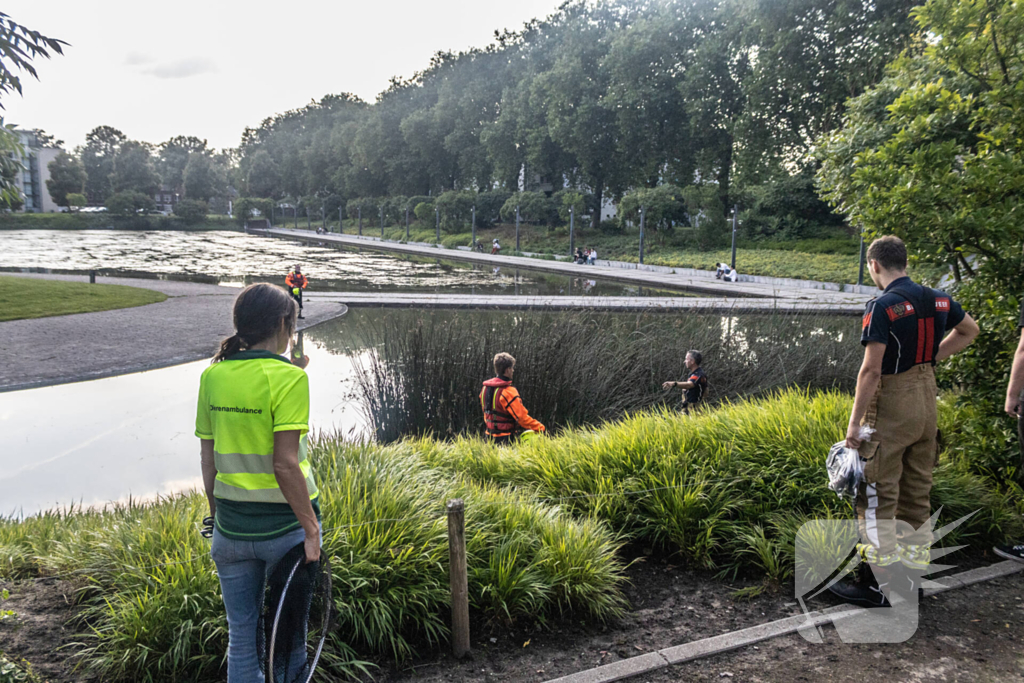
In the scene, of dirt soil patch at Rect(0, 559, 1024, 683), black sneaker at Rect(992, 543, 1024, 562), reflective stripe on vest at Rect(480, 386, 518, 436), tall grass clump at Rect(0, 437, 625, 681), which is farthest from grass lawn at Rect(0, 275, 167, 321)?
black sneaker at Rect(992, 543, 1024, 562)

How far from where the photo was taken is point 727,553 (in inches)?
171

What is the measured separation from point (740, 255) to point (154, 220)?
228ft

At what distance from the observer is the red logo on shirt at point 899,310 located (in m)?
3.44

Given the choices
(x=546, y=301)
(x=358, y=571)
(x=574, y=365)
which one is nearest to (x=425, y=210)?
(x=546, y=301)

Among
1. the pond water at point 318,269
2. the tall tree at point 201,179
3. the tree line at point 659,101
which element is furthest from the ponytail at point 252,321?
the tall tree at point 201,179

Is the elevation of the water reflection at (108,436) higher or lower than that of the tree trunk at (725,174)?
lower

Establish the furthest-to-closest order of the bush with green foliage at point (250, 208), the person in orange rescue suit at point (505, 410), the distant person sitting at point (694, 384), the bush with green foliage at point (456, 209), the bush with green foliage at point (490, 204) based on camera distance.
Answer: the bush with green foliage at point (250, 208) < the bush with green foliage at point (456, 209) < the bush with green foliage at point (490, 204) < the distant person sitting at point (694, 384) < the person in orange rescue suit at point (505, 410)

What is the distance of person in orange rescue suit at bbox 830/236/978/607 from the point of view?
11.3ft

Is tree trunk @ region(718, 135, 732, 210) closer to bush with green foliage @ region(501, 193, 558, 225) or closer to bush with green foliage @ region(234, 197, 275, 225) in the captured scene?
bush with green foliage @ region(501, 193, 558, 225)

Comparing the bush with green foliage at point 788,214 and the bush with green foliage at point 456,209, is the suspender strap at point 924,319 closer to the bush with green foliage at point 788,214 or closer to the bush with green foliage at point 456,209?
the bush with green foliage at point 788,214

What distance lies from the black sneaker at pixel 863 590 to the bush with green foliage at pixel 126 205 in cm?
9106

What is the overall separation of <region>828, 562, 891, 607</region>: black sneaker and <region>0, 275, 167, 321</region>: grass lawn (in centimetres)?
1621

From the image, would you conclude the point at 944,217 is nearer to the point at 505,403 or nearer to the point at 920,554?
the point at 920,554

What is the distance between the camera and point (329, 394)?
32.2 ft
